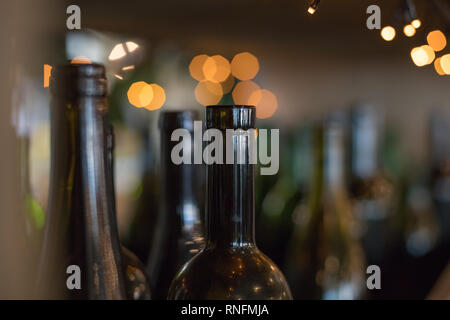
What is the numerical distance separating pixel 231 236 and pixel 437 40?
0.60 feet

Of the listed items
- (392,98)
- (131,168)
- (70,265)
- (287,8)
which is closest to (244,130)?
(70,265)

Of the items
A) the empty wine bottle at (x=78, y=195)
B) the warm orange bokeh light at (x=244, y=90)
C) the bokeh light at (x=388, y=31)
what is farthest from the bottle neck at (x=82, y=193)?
the warm orange bokeh light at (x=244, y=90)

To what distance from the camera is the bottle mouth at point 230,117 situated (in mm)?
211

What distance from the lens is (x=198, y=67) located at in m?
0.67

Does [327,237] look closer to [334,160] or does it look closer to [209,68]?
[334,160]

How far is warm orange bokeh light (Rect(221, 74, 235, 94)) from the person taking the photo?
0.67 metres

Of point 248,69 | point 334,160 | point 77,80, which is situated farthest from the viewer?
point 248,69

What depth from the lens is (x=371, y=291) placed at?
550 mm

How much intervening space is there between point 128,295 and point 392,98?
3.53 feet

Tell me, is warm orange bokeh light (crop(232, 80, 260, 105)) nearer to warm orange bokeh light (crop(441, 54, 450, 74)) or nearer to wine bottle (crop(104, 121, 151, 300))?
warm orange bokeh light (crop(441, 54, 450, 74))

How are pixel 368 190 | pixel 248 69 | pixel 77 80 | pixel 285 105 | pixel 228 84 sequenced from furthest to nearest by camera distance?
pixel 285 105, pixel 368 190, pixel 248 69, pixel 228 84, pixel 77 80

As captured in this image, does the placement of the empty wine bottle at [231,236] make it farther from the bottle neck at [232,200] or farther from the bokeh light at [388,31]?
the bokeh light at [388,31]

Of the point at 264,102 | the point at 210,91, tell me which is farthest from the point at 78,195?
the point at 264,102

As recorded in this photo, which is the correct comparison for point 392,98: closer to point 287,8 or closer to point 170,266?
point 287,8
